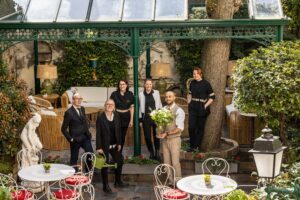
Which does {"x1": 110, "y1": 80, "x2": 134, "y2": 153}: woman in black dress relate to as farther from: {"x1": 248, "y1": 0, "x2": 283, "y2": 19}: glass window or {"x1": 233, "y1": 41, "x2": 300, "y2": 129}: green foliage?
{"x1": 248, "y1": 0, "x2": 283, "y2": 19}: glass window

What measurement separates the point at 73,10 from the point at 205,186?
17.3 ft

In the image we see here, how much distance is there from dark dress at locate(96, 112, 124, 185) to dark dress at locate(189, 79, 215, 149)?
1.92m

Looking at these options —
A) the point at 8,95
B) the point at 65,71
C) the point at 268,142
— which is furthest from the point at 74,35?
the point at 268,142

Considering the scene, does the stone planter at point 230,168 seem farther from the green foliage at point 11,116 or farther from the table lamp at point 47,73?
the table lamp at point 47,73

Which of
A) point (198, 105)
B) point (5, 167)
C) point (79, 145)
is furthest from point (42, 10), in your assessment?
point (198, 105)

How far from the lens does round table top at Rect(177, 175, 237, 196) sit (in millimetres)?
8906

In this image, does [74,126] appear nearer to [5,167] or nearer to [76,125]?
[76,125]

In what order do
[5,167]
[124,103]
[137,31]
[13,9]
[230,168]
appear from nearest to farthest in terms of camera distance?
1. [5,167]
2. [230,168]
3. [124,103]
4. [137,31]
5. [13,9]

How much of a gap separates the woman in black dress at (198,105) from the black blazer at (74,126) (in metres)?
2.20

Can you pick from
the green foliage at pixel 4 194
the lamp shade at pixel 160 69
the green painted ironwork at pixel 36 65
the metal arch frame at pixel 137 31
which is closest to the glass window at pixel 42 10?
the metal arch frame at pixel 137 31

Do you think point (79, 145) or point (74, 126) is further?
point (79, 145)

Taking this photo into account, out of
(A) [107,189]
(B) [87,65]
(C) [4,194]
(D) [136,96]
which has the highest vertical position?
(B) [87,65]

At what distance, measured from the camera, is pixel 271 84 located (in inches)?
404

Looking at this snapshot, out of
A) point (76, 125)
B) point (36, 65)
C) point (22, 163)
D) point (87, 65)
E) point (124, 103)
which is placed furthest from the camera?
point (87, 65)
